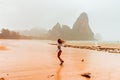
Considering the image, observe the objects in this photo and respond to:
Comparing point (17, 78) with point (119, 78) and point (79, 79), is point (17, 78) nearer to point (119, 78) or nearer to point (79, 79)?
point (79, 79)

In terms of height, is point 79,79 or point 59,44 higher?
point 59,44

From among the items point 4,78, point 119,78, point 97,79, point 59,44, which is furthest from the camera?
point 59,44

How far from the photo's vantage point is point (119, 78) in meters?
11.3

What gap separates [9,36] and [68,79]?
164485 mm

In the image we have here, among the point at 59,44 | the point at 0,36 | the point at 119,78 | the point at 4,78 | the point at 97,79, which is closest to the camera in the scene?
the point at 4,78

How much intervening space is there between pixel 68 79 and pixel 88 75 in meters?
1.39

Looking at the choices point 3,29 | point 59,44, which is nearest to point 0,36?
point 3,29

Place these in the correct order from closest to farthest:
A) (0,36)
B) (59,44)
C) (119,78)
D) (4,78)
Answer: (4,78) → (119,78) → (59,44) → (0,36)

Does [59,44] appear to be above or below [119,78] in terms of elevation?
above

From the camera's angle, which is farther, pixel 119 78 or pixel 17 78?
pixel 119 78

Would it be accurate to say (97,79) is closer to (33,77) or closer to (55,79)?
(55,79)

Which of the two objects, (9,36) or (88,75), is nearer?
(88,75)

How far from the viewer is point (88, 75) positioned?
11.1m

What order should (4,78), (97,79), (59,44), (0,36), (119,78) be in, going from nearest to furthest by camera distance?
(4,78), (97,79), (119,78), (59,44), (0,36)
